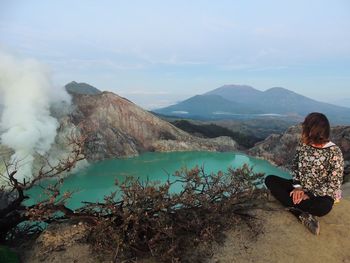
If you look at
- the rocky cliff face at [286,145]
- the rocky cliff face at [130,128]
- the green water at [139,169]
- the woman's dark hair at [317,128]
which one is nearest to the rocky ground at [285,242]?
the woman's dark hair at [317,128]

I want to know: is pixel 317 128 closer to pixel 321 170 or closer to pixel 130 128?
pixel 321 170

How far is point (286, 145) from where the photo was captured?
4850 cm

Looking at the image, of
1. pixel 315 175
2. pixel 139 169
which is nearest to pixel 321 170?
pixel 315 175

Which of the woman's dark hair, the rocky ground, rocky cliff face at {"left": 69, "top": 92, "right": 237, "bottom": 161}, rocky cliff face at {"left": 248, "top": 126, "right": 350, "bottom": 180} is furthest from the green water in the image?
the woman's dark hair

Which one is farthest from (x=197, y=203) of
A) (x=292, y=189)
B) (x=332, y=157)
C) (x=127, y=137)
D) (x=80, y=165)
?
(x=127, y=137)

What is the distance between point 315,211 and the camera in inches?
234

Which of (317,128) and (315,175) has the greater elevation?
(317,128)

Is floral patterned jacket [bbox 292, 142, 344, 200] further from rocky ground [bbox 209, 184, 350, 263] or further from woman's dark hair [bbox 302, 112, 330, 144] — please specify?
rocky ground [bbox 209, 184, 350, 263]

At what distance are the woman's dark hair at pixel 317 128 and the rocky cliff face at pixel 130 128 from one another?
47.0 metres

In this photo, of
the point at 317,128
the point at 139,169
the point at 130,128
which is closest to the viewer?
the point at 317,128

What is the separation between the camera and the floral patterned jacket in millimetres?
5977

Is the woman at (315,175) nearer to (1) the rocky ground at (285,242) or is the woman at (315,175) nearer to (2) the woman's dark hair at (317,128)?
(2) the woman's dark hair at (317,128)

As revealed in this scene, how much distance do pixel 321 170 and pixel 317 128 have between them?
0.58 meters

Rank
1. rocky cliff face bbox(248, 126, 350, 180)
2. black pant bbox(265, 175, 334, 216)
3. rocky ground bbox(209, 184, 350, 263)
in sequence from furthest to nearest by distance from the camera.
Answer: rocky cliff face bbox(248, 126, 350, 180), black pant bbox(265, 175, 334, 216), rocky ground bbox(209, 184, 350, 263)
